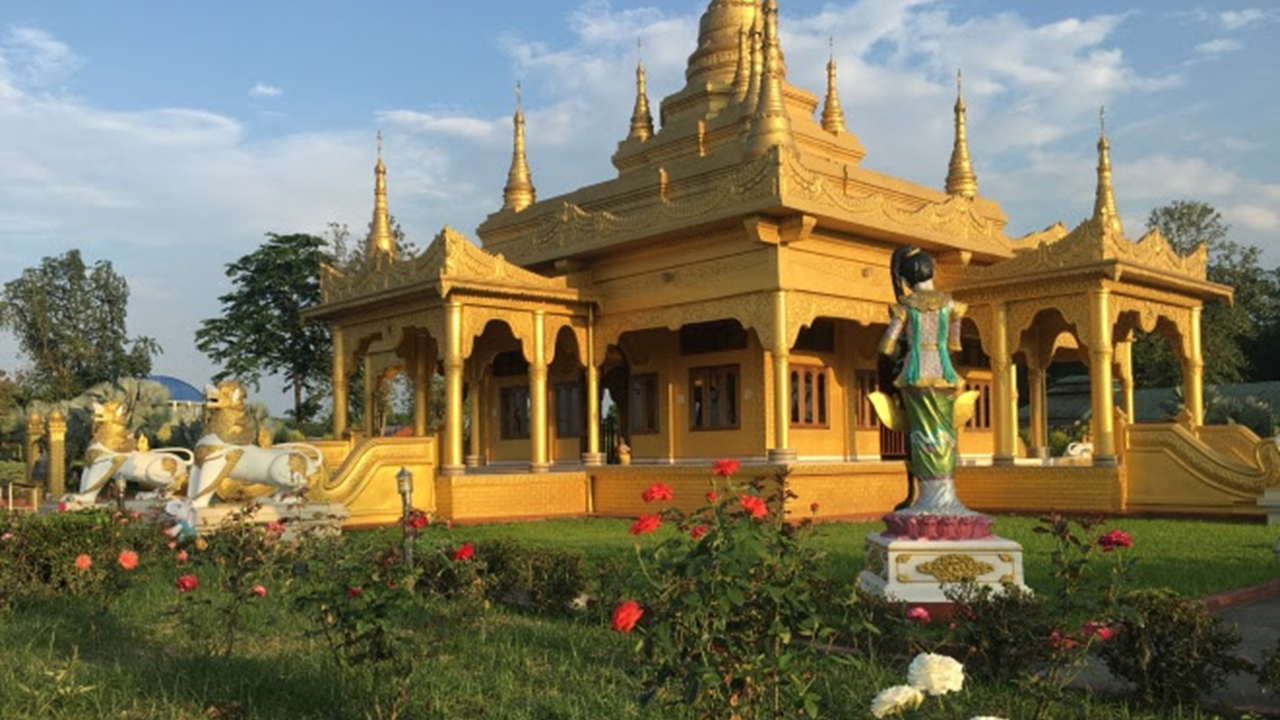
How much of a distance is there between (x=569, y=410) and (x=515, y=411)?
1532 mm

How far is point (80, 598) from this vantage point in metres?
8.44

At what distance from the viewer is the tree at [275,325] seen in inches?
1390

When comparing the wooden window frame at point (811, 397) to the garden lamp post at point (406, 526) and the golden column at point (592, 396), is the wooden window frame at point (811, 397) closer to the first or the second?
the golden column at point (592, 396)

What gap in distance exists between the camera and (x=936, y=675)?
3.18m

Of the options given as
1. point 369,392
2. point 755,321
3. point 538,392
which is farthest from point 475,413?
point 755,321

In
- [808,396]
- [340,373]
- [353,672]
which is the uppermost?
[340,373]

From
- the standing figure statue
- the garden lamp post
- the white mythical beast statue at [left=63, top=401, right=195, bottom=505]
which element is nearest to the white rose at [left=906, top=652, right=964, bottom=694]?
the garden lamp post

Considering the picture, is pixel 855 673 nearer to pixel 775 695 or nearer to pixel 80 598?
pixel 775 695

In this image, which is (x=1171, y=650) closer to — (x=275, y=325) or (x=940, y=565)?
(x=940, y=565)

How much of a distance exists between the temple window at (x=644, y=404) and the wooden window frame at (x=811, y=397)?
255 cm

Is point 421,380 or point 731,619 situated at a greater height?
point 421,380

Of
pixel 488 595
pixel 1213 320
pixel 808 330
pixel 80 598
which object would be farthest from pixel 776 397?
pixel 1213 320

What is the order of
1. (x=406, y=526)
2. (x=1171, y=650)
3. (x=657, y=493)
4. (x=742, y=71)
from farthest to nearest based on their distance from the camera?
1. (x=742, y=71)
2. (x=406, y=526)
3. (x=1171, y=650)
4. (x=657, y=493)

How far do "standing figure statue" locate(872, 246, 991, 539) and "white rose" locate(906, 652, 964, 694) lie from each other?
4.51 meters
